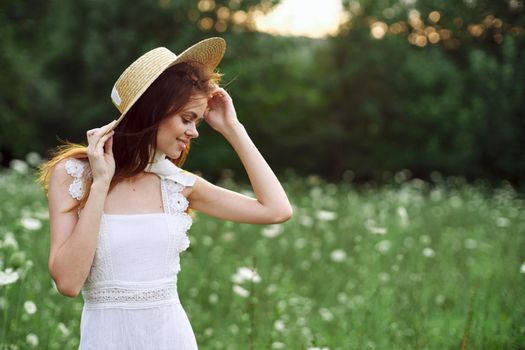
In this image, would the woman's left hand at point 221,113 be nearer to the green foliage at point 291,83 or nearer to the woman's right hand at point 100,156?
the woman's right hand at point 100,156

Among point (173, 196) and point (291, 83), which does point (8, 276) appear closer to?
point (173, 196)

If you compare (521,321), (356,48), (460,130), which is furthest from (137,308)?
(356,48)

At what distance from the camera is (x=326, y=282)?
5.21 m

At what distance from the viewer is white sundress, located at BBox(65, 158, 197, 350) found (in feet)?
A: 6.00

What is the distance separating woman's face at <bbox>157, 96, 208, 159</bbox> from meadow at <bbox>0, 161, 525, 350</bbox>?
0.96 m

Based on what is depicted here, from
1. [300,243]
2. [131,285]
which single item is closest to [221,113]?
[131,285]

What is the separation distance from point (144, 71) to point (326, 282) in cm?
356

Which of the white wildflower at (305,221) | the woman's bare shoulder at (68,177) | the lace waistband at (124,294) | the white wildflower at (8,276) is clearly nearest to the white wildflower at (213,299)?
the white wildflower at (8,276)

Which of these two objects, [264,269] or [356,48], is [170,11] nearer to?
[356,48]

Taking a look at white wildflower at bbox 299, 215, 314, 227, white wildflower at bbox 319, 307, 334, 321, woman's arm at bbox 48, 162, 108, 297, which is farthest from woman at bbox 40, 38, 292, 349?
white wildflower at bbox 299, 215, 314, 227

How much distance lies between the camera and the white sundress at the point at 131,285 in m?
1.83

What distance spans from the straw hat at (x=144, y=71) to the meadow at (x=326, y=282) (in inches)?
37.8

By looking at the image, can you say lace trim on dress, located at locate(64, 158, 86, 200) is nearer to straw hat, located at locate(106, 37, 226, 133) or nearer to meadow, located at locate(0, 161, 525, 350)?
straw hat, located at locate(106, 37, 226, 133)

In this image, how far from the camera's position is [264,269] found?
16.3ft
